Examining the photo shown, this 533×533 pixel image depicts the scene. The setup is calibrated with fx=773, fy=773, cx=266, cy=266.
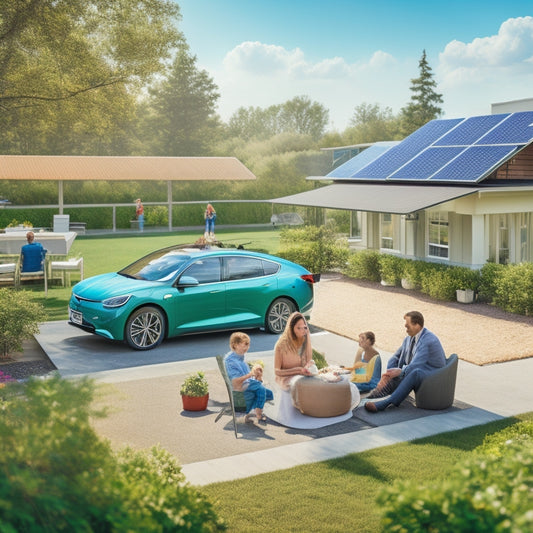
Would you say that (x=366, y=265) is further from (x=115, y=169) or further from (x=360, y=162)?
(x=115, y=169)

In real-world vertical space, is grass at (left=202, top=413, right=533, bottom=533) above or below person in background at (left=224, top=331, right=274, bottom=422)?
below

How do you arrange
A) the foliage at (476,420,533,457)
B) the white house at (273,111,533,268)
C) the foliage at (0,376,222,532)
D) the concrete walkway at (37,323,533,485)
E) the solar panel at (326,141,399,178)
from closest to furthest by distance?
the foliage at (0,376,222,532) → the foliage at (476,420,533,457) → the concrete walkway at (37,323,533,485) → the white house at (273,111,533,268) → the solar panel at (326,141,399,178)

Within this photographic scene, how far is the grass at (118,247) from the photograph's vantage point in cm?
1962

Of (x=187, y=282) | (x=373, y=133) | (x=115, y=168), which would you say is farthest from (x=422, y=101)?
(x=187, y=282)

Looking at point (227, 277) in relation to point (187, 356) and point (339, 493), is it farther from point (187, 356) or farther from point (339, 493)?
point (339, 493)

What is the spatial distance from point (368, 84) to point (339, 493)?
4923 inches

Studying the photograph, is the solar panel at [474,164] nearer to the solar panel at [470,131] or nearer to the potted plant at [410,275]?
the solar panel at [470,131]

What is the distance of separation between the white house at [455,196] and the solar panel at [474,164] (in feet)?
0.11

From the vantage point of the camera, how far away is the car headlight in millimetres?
13297

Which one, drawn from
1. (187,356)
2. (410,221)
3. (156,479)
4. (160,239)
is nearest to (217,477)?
(156,479)

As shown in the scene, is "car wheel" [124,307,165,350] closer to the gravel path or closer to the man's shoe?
the gravel path

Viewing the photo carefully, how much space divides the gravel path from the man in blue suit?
2.84 meters

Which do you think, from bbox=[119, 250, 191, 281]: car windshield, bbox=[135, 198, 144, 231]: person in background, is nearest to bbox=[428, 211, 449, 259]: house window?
bbox=[119, 250, 191, 281]: car windshield

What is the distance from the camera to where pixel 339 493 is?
7.29m
